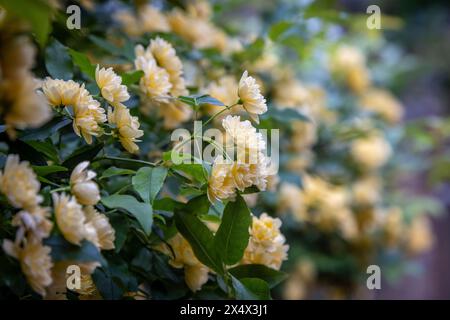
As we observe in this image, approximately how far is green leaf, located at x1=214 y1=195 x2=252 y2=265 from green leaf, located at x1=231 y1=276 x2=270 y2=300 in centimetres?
4

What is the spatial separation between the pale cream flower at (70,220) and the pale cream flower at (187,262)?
209 mm

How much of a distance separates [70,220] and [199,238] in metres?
0.20

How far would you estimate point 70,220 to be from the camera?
573 millimetres

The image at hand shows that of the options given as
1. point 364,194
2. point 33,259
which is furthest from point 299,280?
point 33,259

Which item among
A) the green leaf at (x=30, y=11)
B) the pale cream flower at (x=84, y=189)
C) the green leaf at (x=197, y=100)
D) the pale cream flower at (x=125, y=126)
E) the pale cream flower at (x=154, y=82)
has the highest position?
the pale cream flower at (x=154, y=82)

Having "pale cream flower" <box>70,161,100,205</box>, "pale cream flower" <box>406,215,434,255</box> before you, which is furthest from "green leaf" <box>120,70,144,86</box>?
"pale cream flower" <box>406,215,434,255</box>

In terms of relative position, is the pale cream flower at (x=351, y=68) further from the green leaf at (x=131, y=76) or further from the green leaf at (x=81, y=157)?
the green leaf at (x=81, y=157)

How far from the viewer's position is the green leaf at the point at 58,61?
2.68ft

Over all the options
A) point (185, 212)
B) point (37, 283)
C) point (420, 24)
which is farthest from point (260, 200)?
point (420, 24)

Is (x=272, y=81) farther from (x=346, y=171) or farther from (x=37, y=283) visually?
(x=37, y=283)

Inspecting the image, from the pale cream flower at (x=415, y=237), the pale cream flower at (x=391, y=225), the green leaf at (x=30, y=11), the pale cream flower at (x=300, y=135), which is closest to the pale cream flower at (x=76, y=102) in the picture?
the green leaf at (x=30, y=11)

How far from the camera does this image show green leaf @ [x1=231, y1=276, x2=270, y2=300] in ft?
2.41

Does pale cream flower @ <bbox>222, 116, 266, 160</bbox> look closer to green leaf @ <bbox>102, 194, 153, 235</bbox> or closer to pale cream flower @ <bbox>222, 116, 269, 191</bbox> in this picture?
pale cream flower @ <bbox>222, 116, 269, 191</bbox>

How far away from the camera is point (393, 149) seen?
7.66 ft
